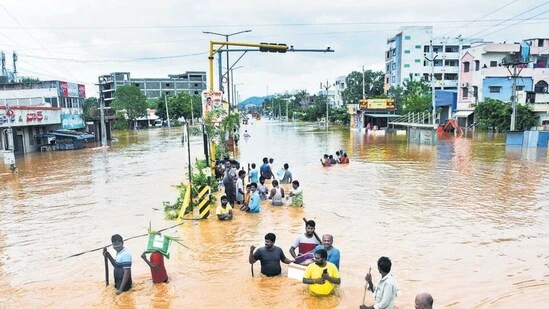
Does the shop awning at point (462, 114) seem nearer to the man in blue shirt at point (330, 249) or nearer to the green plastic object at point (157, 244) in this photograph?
the man in blue shirt at point (330, 249)

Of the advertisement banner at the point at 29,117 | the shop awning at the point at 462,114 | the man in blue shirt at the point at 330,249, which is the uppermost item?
the advertisement banner at the point at 29,117

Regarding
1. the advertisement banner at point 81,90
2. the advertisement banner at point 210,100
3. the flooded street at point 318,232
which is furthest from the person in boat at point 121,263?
the advertisement banner at point 81,90

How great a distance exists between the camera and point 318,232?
13.4 metres

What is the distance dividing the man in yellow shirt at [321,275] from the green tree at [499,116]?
48988 mm

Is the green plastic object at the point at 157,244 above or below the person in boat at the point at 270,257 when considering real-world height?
above

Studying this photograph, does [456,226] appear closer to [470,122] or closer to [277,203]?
[277,203]

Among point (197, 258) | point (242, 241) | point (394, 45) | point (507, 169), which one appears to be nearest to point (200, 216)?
point (242, 241)

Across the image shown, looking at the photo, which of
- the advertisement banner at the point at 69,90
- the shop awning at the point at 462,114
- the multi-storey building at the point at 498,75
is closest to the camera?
the advertisement banner at the point at 69,90

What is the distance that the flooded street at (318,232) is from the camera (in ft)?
29.0

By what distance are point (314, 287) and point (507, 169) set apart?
67.0ft

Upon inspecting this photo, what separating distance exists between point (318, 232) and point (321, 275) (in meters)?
5.35

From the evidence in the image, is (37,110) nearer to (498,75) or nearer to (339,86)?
(498,75)

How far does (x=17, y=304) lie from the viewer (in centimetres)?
870

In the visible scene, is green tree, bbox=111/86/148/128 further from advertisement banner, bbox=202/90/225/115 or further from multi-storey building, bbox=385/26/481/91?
advertisement banner, bbox=202/90/225/115
